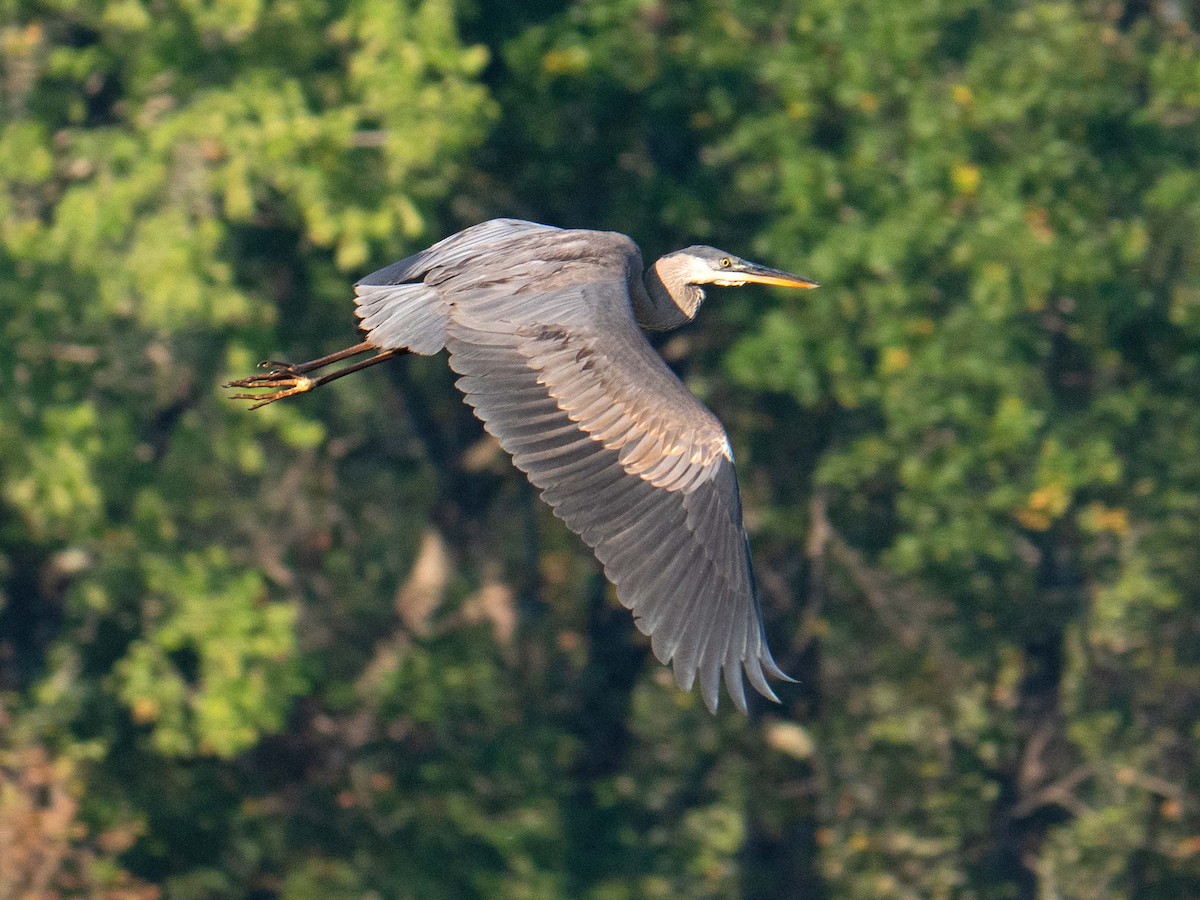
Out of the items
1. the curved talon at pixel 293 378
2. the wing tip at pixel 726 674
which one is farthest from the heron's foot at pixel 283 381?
the wing tip at pixel 726 674

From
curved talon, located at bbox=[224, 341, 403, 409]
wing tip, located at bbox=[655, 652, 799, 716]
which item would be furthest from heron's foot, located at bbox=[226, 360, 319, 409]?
wing tip, located at bbox=[655, 652, 799, 716]

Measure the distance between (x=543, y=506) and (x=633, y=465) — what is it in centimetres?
562

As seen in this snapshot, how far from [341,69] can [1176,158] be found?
455cm

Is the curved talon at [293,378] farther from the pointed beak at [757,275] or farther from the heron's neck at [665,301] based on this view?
the pointed beak at [757,275]

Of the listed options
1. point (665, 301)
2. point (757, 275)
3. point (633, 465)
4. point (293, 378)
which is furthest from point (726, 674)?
point (293, 378)

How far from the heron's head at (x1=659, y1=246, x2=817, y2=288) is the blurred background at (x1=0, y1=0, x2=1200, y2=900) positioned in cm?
279

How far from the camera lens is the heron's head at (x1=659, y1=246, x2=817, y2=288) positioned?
7250 mm

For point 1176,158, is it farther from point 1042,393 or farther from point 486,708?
point 486,708

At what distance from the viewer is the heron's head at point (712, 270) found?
7.25 metres

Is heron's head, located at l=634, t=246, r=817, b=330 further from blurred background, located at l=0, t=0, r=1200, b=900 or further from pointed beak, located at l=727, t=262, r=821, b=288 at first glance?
blurred background, located at l=0, t=0, r=1200, b=900

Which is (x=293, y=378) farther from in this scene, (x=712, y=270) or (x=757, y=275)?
(x=757, y=275)

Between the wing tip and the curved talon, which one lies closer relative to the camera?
the wing tip

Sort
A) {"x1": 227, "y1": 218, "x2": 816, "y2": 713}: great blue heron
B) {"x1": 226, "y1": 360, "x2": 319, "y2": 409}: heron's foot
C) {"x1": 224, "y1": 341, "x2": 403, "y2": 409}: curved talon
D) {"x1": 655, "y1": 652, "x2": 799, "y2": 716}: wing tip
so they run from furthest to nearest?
{"x1": 226, "y1": 360, "x2": 319, "y2": 409}: heron's foot → {"x1": 224, "y1": 341, "x2": 403, "y2": 409}: curved talon → {"x1": 227, "y1": 218, "x2": 816, "y2": 713}: great blue heron → {"x1": 655, "y1": 652, "x2": 799, "y2": 716}: wing tip

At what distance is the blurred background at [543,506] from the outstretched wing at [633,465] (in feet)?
12.9
